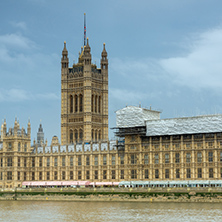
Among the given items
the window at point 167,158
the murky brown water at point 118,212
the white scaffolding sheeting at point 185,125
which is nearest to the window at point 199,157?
the white scaffolding sheeting at point 185,125

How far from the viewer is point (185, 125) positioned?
164 metres

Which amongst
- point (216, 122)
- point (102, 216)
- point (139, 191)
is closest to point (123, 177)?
point (139, 191)

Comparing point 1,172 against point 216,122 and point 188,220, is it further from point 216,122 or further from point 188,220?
point 188,220

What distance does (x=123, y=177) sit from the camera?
176 metres

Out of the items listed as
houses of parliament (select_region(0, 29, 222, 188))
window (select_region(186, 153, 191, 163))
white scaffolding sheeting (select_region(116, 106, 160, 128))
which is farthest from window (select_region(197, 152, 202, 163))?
white scaffolding sheeting (select_region(116, 106, 160, 128))

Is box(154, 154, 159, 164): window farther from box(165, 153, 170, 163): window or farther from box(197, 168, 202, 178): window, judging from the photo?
box(197, 168, 202, 178): window

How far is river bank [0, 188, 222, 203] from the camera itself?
14362 cm

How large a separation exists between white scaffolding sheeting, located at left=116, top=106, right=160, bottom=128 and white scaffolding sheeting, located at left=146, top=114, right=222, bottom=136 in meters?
2.98

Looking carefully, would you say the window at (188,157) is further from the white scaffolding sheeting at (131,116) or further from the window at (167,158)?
the white scaffolding sheeting at (131,116)

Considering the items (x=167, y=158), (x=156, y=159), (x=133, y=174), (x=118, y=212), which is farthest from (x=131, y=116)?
(x=118, y=212)

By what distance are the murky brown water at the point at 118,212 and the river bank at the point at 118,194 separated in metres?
7.66

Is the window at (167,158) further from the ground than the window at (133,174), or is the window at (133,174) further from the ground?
the window at (167,158)

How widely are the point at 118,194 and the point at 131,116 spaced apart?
27.3 m

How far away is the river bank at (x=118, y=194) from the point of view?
471 feet
